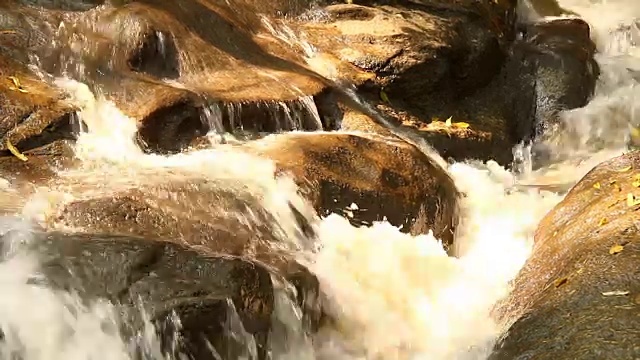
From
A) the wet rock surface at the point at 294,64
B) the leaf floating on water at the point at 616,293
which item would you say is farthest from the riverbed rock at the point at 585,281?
the wet rock surface at the point at 294,64

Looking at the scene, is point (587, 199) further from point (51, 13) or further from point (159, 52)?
point (51, 13)

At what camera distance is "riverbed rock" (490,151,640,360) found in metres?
3.17

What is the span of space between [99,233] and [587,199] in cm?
321

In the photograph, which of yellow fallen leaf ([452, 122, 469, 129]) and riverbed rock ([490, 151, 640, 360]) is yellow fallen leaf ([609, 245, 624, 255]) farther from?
yellow fallen leaf ([452, 122, 469, 129])

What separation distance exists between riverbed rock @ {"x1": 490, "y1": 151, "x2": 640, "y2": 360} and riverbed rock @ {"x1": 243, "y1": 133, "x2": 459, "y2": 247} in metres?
1.15

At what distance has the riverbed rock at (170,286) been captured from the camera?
367 cm

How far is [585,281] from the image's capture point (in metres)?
3.71

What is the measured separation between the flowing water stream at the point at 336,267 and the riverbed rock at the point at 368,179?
140 millimetres

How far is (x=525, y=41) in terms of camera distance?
10305mm

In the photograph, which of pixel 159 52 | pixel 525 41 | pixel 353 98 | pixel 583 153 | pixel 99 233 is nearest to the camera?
pixel 99 233

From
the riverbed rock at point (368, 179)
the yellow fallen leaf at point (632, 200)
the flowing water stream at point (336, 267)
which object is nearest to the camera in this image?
the flowing water stream at point (336, 267)

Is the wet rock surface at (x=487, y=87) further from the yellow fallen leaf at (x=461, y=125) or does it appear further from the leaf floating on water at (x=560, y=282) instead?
the leaf floating on water at (x=560, y=282)

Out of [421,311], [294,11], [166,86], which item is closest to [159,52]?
[166,86]

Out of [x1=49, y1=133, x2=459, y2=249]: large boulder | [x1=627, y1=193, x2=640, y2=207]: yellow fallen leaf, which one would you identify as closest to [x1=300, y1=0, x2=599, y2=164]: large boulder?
[x1=49, y1=133, x2=459, y2=249]: large boulder
